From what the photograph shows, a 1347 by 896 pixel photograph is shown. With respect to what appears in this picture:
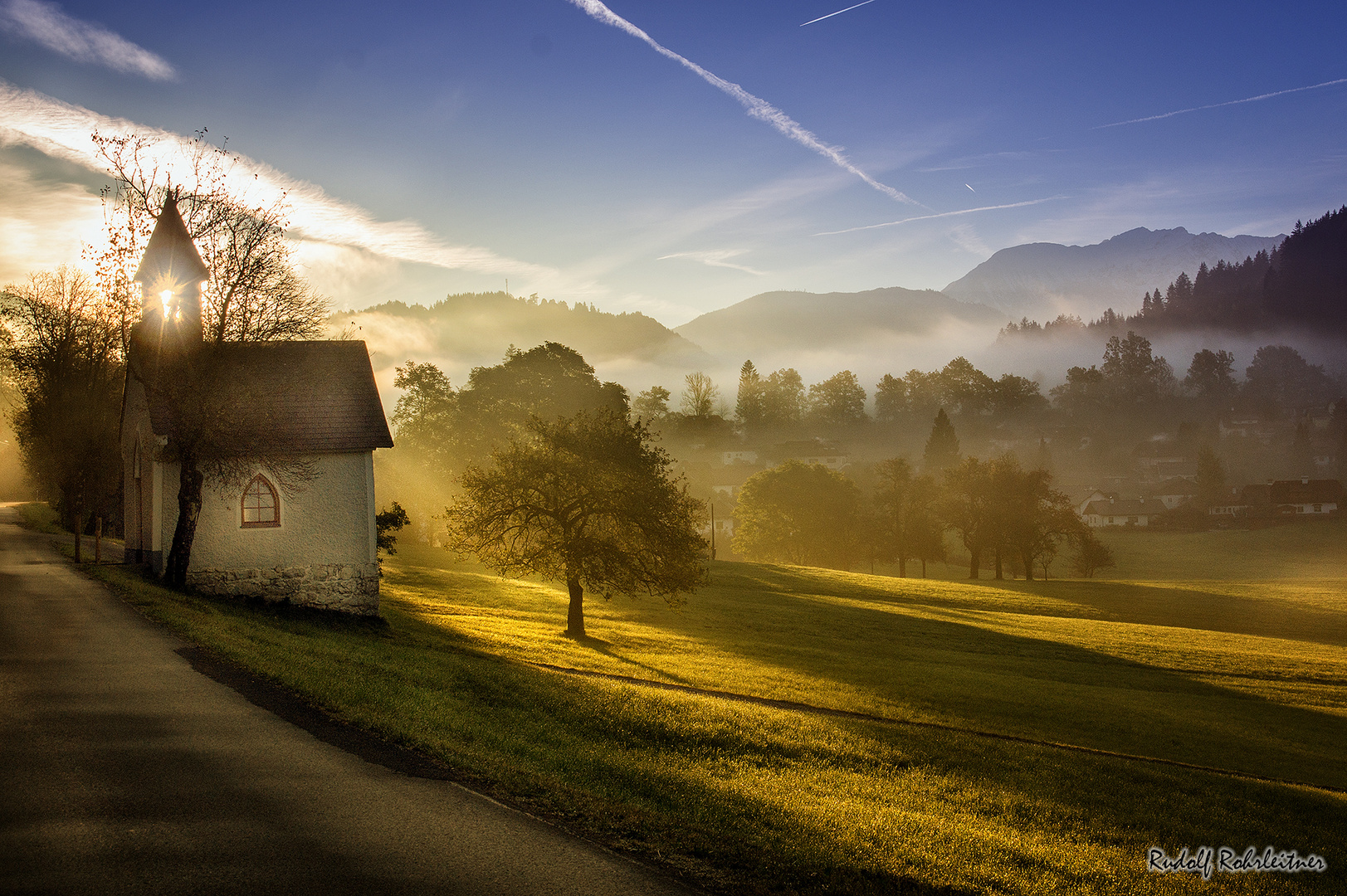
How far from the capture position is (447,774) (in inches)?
345

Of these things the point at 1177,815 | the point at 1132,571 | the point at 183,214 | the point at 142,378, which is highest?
the point at 183,214

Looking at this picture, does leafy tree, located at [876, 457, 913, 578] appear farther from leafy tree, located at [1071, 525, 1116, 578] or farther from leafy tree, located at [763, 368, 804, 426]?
leafy tree, located at [763, 368, 804, 426]

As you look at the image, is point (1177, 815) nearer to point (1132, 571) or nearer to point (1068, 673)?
point (1068, 673)

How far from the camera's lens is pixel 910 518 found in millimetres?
77875

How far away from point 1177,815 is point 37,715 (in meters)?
17.8

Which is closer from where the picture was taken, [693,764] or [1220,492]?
[693,764]

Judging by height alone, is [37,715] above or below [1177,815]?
above

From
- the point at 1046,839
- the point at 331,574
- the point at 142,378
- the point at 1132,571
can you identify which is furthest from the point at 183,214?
the point at 1132,571

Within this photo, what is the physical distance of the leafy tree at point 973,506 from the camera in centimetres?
6756

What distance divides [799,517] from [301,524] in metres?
60.9

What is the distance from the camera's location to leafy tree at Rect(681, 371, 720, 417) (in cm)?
16400

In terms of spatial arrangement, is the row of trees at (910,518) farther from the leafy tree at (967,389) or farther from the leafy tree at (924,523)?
the leafy tree at (967,389)

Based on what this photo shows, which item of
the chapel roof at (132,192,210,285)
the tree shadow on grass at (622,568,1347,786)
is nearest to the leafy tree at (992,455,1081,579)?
the tree shadow on grass at (622,568,1347,786)

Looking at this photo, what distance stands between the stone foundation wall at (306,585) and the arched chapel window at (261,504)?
1689 mm
